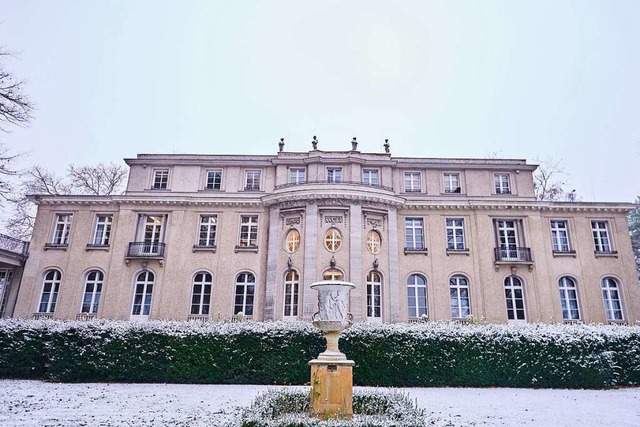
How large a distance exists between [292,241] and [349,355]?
35.7 feet

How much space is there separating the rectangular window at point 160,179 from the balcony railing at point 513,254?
20.3 meters

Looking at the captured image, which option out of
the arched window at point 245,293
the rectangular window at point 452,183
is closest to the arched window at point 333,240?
the arched window at point 245,293

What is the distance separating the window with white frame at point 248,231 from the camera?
24469mm

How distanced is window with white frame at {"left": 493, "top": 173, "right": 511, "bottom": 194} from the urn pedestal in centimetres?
2017

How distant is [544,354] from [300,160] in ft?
56.0

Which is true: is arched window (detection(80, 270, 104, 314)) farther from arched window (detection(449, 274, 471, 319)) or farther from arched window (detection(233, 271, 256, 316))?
arched window (detection(449, 274, 471, 319))

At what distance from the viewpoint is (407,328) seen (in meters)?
13.4

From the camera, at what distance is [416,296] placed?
76.7ft

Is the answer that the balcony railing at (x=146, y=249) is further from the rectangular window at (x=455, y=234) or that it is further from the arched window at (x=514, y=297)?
the arched window at (x=514, y=297)

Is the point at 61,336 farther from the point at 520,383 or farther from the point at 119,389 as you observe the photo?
the point at 520,383

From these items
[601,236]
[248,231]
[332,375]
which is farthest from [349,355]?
[601,236]

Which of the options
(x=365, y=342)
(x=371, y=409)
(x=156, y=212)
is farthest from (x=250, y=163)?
(x=371, y=409)

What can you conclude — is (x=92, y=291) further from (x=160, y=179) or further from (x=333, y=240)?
(x=333, y=240)

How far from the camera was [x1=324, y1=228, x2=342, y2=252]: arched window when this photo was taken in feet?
74.0
